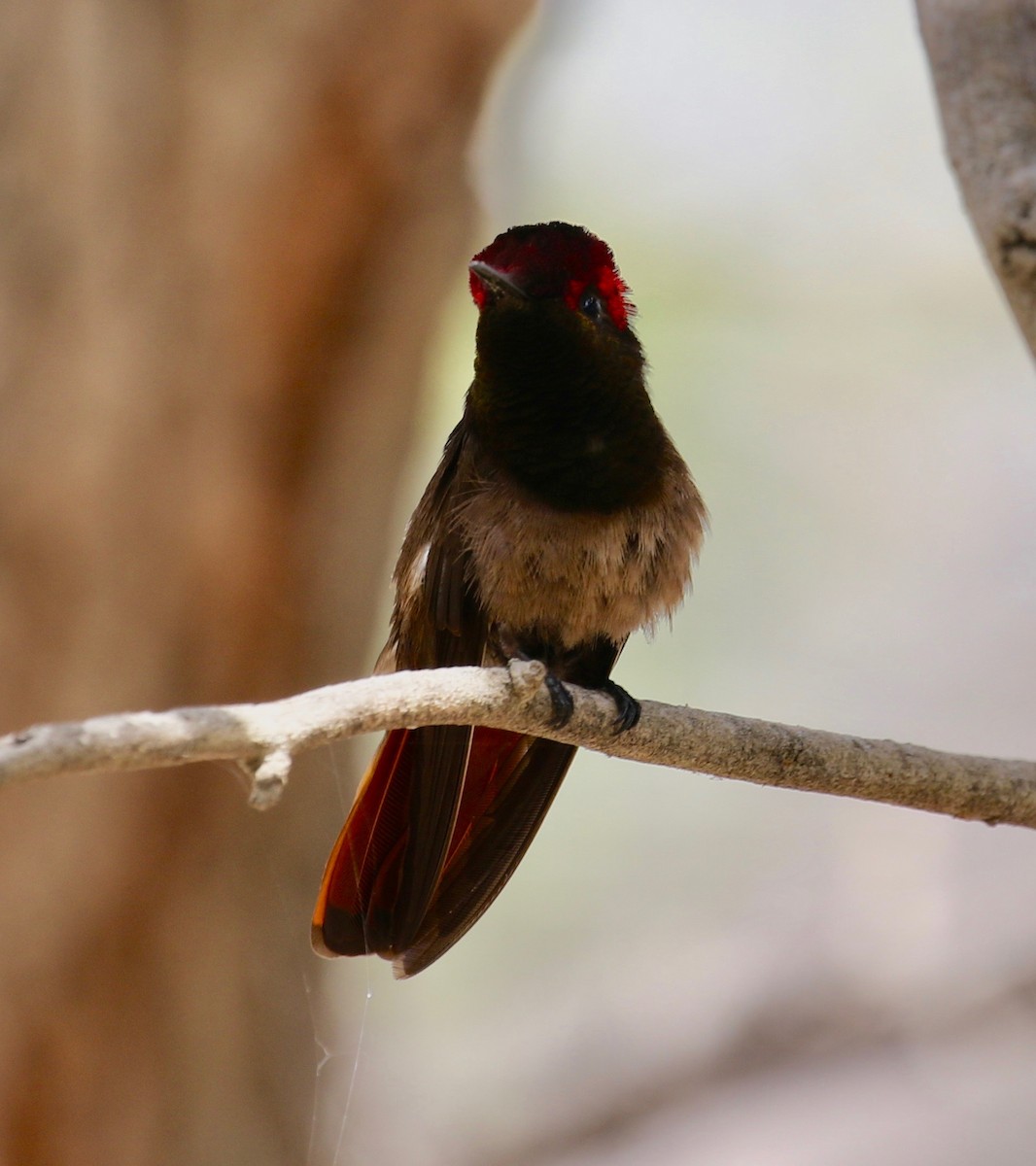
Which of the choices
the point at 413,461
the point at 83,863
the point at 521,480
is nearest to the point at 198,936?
the point at 83,863

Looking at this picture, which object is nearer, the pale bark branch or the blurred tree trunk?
the pale bark branch

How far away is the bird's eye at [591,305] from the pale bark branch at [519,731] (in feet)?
2.31

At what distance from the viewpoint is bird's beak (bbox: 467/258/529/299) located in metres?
2.26

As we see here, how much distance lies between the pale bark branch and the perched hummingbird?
19 cm

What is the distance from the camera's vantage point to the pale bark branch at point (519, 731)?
1.13 meters

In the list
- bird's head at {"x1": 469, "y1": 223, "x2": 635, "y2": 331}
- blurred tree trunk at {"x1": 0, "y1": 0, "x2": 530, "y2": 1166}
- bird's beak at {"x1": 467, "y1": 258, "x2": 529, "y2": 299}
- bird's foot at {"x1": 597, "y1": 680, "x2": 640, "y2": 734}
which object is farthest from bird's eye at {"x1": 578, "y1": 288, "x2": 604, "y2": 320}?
blurred tree trunk at {"x1": 0, "y1": 0, "x2": 530, "y2": 1166}

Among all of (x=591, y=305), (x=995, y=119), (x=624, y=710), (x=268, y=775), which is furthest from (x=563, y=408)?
(x=268, y=775)

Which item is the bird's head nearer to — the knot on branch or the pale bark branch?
the pale bark branch

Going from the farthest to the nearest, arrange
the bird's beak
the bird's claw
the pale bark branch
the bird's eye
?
1. the bird's eye
2. the bird's beak
3. the bird's claw
4. the pale bark branch

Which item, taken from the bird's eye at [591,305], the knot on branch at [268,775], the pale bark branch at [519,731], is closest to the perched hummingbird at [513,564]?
the bird's eye at [591,305]

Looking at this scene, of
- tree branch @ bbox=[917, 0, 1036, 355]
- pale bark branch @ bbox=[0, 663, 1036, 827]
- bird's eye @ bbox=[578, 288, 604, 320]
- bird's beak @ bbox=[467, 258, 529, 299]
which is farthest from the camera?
bird's eye @ bbox=[578, 288, 604, 320]

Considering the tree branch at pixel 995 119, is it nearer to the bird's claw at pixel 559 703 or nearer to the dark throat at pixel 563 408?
the dark throat at pixel 563 408

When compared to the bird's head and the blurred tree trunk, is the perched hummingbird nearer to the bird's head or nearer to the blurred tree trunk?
the bird's head

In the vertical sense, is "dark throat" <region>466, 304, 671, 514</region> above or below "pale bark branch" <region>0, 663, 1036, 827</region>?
above
